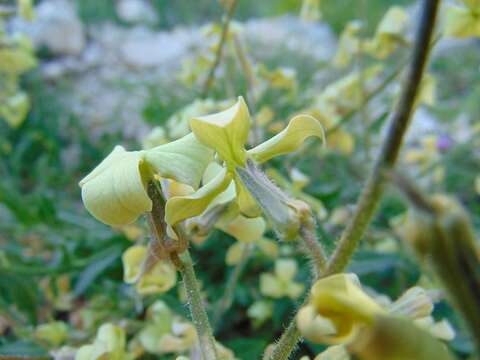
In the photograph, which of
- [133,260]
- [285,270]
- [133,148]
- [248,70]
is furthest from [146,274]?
[133,148]

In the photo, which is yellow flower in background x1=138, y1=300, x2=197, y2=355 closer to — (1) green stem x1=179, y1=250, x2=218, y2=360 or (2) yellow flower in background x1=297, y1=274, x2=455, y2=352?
(1) green stem x1=179, y1=250, x2=218, y2=360

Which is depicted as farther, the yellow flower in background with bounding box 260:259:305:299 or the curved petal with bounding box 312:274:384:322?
the yellow flower in background with bounding box 260:259:305:299

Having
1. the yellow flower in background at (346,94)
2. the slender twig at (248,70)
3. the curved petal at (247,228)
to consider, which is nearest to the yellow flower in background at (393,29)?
the yellow flower in background at (346,94)

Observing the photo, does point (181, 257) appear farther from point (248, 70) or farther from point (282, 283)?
point (248, 70)

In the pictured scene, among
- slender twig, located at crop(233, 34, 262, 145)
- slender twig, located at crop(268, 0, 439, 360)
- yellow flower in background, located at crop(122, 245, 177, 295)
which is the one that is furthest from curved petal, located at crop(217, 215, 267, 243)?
slender twig, located at crop(233, 34, 262, 145)

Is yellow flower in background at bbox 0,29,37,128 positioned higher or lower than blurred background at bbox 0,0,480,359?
higher

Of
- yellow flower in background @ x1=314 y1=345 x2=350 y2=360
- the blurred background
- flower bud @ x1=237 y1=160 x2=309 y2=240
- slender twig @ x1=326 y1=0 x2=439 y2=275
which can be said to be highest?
slender twig @ x1=326 y1=0 x2=439 y2=275

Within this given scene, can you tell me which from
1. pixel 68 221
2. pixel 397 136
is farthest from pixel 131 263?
pixel 68 221

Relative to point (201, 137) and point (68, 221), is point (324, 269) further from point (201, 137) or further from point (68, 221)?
point (68, 221)
